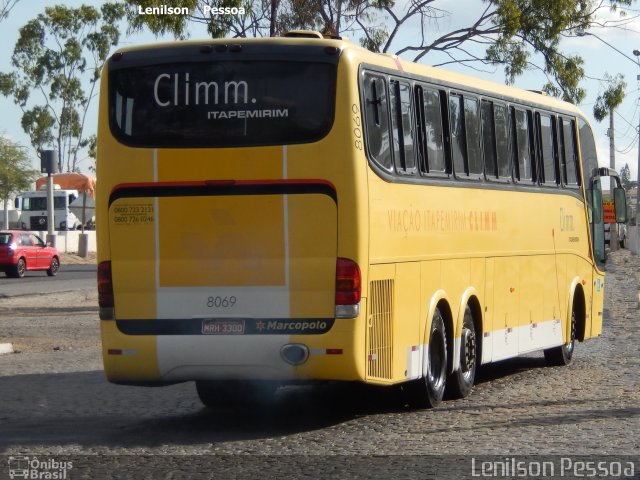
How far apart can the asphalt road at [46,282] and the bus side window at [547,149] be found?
67.1ft

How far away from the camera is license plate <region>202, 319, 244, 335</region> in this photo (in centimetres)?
1112

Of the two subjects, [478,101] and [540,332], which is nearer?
[478,101]

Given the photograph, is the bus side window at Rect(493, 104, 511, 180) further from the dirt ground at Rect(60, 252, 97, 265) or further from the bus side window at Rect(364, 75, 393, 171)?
the dirt ground at Rect(60, 252, 97, 265)

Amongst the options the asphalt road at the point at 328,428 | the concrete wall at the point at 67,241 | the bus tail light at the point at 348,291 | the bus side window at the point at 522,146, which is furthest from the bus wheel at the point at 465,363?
the concrete wall at the point at 67,241

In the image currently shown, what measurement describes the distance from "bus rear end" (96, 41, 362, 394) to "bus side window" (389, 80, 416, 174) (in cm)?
113

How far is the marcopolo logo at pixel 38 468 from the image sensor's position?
919cm

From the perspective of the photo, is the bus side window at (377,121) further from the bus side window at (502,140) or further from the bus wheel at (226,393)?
the bus side window at (502,140)

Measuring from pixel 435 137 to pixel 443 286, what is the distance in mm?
1446

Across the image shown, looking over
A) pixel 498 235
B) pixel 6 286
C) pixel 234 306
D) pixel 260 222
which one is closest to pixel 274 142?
pixel 260 222

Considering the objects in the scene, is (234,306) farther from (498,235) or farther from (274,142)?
(498,235)

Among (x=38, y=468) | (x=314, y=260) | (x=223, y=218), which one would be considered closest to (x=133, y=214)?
(x=223, y=218)

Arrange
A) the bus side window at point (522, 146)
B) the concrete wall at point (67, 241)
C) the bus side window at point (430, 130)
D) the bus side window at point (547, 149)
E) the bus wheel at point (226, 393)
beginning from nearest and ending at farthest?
the bus side window at point (430, 130) → the bus wheel at point (226, 393) → the bus side window at point (522, 146) → the bus side window at point (547, 149) → the concrete wall at point (67, 241)

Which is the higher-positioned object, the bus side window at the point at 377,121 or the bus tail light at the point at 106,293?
the bus side window at the point at 377,121

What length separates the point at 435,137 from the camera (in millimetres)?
13328
